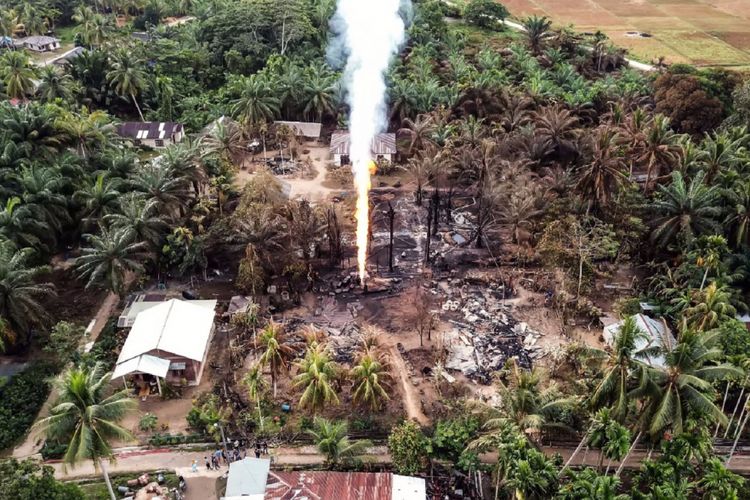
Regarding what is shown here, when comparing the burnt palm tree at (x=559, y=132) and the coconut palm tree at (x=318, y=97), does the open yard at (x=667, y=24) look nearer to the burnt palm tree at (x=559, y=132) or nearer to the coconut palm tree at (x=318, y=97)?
the burnt palm tree at (x=559, y=132)

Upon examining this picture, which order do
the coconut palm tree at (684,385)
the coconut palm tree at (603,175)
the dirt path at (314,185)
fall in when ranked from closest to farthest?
the coconut palm tree at (684,385) → the coconut palm tree at (603,175) → the dirt path at (314,185)

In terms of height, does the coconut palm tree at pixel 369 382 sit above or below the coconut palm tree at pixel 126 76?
below

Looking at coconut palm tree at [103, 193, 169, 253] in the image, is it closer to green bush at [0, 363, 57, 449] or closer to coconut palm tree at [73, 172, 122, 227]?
coconut palm tree at [73, 172, 122, 227]

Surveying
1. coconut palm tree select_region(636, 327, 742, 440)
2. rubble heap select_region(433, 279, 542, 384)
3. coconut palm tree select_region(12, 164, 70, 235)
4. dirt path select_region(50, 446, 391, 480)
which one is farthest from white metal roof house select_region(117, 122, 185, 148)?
coconut palm tree select_region(636, 327, 742, 440)

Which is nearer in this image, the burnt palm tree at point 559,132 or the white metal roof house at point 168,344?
the white metal roof house at point 168,344

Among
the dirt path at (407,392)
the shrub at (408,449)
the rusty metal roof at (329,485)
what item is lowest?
the dirt path at (407,392)

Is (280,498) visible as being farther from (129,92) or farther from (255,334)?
(129,92)

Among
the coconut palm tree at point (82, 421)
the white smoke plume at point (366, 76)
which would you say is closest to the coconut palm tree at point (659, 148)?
the white smoke plume at point (366, 76)
